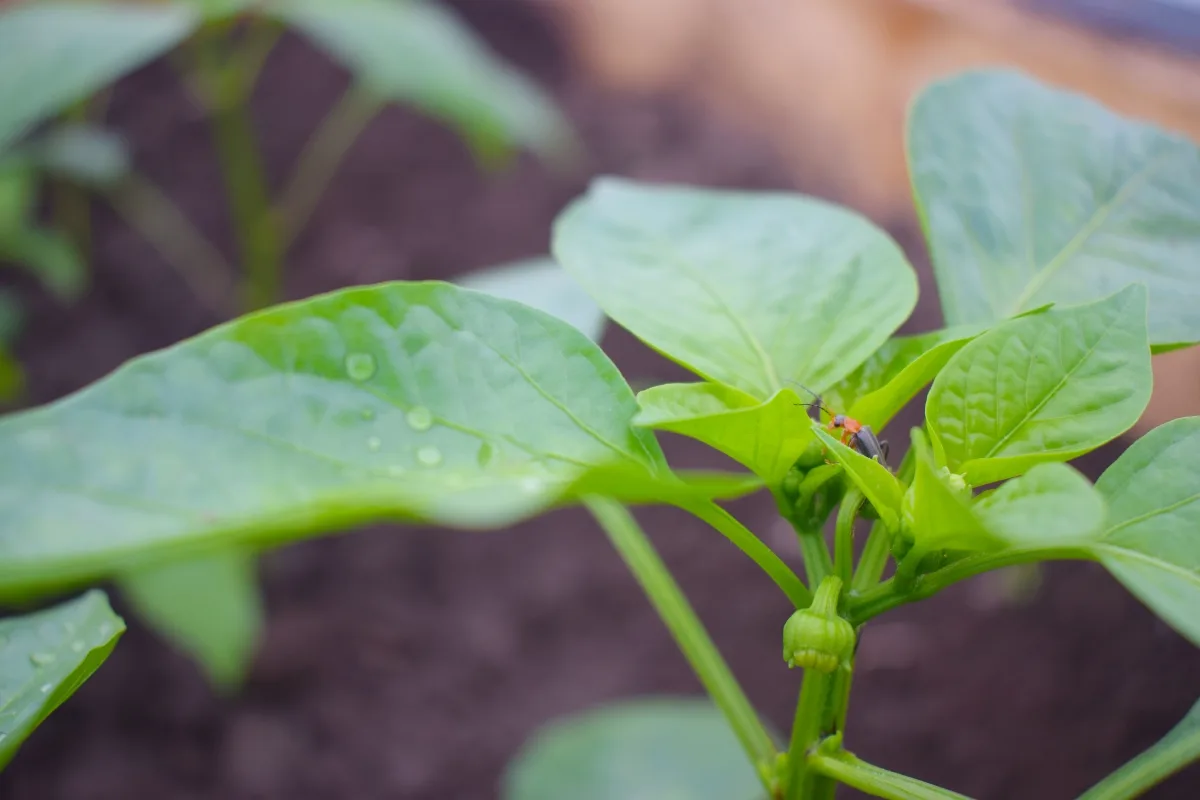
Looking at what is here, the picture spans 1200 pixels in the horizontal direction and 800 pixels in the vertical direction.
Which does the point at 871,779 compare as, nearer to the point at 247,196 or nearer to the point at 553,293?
the point at 553,293

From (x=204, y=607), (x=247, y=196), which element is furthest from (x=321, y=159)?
(x=204, y=607)

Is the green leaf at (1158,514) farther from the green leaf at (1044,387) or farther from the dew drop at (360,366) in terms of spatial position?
the dew drop at (360,366)

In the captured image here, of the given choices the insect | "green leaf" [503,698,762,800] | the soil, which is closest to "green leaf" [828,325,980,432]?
the insect

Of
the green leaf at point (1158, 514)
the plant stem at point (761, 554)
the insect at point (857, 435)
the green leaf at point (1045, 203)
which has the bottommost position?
the plant stem at point (761, 554)

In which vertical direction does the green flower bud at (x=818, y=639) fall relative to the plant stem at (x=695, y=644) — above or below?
above

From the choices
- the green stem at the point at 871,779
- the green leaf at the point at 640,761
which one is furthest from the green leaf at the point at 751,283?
the green leaf at the point at 640,761

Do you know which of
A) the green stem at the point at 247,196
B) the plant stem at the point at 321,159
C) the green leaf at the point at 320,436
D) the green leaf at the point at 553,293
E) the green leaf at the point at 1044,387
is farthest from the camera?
the plant stem at the point at 321,159
